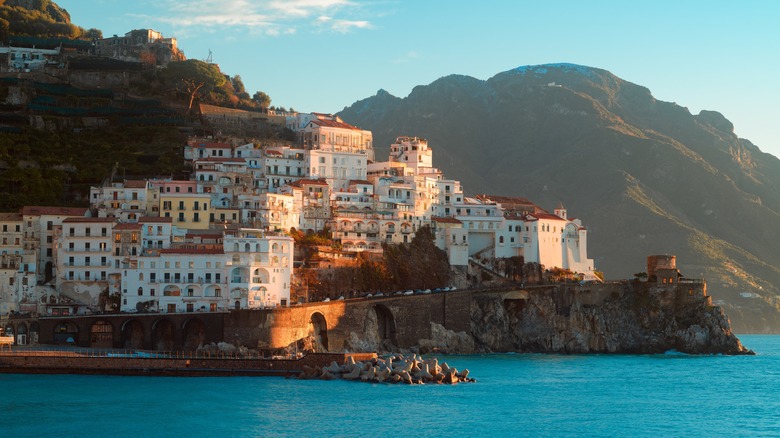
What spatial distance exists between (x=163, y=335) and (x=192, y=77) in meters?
46.8

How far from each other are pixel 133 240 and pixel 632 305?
46.6 m

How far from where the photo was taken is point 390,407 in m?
67.0

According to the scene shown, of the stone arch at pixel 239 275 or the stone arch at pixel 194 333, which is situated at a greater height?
the stone arch at pixel 239 275

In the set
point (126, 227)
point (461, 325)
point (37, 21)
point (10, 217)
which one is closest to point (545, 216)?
point (461, 325)

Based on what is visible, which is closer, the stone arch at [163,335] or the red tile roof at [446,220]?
the stone arch at [163,335]

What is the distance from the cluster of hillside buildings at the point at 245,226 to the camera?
89438mm

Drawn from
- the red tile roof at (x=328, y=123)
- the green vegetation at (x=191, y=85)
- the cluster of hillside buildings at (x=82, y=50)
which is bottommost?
the red tile roof at (x=328, y=123)

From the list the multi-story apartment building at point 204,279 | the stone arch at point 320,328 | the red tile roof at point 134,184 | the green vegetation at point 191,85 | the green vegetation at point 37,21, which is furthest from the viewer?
the green vegetation at point 37,21

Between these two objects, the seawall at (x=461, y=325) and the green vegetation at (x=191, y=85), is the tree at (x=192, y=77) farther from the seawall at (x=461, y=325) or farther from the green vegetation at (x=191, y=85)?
the seawall at (x=461, y=325)

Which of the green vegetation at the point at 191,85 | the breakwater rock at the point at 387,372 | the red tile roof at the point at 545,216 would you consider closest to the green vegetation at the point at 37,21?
the green vegetation at the point at 191,85

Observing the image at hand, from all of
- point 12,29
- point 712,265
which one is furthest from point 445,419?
point 712,265

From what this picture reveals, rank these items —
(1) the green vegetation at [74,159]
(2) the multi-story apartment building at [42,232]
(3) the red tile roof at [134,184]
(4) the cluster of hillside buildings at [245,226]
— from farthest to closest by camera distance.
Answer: (1) the green vegetation at [74,159]
(3) the red tile roof at [134,184]
(2) the multi-story apartment building at [42,232]
(4) the cluster of hillside buildings at [245,226]

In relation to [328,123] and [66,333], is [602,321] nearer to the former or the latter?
[328,123]

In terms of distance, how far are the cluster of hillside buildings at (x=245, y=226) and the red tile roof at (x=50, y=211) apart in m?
0.15
